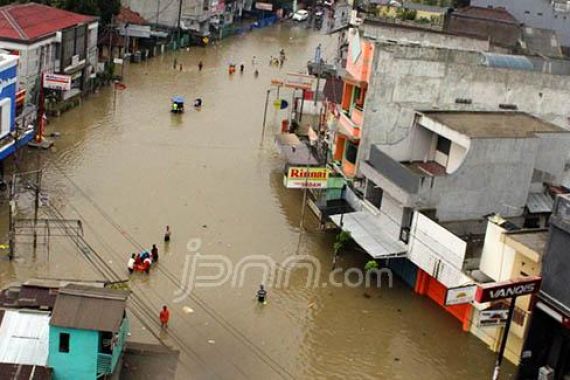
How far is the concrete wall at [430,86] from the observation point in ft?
108

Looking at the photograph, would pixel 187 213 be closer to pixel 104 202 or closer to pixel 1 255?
pixel 104 202

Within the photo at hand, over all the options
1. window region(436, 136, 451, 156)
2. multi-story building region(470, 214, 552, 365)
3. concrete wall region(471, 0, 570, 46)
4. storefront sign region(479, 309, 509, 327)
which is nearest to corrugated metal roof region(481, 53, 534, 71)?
window region(436, 136, 451, 156)

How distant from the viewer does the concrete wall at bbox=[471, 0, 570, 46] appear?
2729 inches

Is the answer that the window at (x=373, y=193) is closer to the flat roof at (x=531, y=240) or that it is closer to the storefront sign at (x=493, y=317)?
the flat roof at (x=531, y=240)

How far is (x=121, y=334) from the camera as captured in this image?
20562mm

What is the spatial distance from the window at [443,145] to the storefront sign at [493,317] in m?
8.44

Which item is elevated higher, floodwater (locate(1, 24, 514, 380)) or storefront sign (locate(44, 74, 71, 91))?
storefront sign (locate(44, 74, 71, 91))

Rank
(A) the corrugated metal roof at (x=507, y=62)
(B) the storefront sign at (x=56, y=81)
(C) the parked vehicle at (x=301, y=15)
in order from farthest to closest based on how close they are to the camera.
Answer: (C) the parked vehicle at (x=301, y=15)
(B) the storefront sign at (x=56, y=81)
(A) the corrugated metal roof at (x=507, y=62)

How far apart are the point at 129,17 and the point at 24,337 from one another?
55584 mm

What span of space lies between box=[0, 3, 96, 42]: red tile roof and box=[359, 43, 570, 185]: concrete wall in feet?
70.0

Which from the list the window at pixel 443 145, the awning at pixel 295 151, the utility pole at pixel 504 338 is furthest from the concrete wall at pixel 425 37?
the utility pole at pixel 504 338

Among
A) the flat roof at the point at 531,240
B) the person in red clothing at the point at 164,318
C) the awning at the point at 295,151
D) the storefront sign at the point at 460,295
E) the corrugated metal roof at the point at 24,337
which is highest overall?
the flat roof at the point at 531,240

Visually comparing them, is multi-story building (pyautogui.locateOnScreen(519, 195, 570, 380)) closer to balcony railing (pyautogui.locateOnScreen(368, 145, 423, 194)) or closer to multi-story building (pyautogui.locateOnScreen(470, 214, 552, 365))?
multi-story building (pyautogui.locateOnScreen(470, 214, 552, 365))

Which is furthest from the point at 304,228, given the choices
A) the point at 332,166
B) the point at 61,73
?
the point at 61,73
